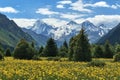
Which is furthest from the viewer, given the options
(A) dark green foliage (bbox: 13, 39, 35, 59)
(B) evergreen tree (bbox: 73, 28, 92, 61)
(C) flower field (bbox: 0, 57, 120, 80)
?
(A) dark green foliage (bbox: 13, 39, 35, 59)

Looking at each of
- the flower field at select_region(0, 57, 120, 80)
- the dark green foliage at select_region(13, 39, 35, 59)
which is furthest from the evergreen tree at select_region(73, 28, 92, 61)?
the flower field at select_region(0, 57, 120, 80)

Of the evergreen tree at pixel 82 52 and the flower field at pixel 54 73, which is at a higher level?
the evergreen tree at pixel 82 52

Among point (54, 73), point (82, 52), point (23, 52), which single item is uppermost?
point (23, 52)

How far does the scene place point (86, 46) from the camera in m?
54.2

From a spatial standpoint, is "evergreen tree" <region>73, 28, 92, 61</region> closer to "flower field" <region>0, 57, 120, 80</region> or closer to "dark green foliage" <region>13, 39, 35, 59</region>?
"dark green foliage" <region>13, 39, 35, 59</region>

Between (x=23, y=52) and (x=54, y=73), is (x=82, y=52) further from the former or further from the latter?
(x=54, y=73)

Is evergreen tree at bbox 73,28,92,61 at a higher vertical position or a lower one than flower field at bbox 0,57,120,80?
higher

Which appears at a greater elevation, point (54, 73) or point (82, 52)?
point (82, 52)

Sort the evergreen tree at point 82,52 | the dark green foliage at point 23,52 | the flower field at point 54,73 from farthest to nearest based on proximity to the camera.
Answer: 1. the dark green foliage at point 23,52
2. the evergreen tree at point 82,52
3. the flower field at point 54,73

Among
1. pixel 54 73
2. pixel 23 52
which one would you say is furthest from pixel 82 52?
pixel 54 73

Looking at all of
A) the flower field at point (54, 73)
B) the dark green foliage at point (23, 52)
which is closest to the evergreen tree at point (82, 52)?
the dark green foliage at point (23, 52)

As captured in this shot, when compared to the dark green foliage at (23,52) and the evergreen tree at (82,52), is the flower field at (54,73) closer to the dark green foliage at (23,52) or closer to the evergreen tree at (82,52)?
the evergreen tree at (82,52)

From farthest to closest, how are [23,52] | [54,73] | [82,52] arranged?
[23,52] < [82,52] < [54,73]

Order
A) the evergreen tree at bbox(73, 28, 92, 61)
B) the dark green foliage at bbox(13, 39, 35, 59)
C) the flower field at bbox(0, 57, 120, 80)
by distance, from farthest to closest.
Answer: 1. the dark green foliage at bbox(13, 39, 35, 59)
2. the evergreen tree at bbox(73, 28, 92, 61)
3. the flower field at bbox(0, 57, 120, 80)
